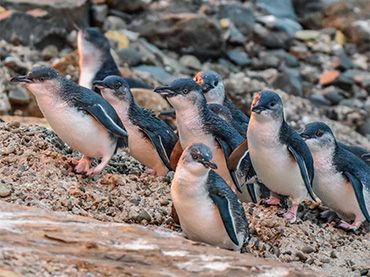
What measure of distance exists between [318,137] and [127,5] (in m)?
10.7

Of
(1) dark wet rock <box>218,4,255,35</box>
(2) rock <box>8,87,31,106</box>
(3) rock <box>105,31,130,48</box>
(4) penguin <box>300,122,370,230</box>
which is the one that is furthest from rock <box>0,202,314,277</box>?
(1) dark wet rock <box>218,4,255,35</box>

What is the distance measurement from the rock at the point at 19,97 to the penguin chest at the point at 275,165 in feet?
17.5

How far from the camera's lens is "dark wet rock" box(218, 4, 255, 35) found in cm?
1912

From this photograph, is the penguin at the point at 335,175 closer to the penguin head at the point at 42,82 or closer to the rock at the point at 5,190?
the penguin head at the point at 42,82

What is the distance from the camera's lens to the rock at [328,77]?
18.0 m

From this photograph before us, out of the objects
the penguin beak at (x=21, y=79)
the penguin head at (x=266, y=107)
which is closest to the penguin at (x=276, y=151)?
the penguin head at (x=266, y=107)

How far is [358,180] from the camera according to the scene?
7824 millimetres

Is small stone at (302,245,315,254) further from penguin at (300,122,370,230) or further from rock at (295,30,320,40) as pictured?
rock at (295,30,320,40)

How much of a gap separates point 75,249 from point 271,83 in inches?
442

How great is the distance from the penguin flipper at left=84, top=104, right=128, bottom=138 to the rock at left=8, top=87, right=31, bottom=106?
197 inches

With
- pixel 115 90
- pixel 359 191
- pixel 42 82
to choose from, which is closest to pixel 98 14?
pixel 115 90

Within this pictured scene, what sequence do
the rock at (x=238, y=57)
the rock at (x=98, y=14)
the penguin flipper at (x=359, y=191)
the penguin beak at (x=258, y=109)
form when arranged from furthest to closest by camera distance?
the rock at (x=238, y=57)
the rock at (x=98, y=14)
the penguin flipper at (x=359, y=191)
the penguin beak at (x=258, y=109)

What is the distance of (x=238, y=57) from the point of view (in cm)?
1794

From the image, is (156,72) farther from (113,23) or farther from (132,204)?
(132,204)
